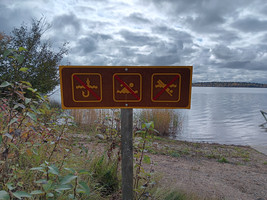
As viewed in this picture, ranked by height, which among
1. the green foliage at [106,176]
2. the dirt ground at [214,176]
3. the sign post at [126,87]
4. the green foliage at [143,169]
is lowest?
the dirt ground at [214,176]

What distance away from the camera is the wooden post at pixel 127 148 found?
6.47 feet

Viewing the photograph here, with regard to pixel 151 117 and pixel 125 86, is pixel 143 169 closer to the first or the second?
pixel 125 86

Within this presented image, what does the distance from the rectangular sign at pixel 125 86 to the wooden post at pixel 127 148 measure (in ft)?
0.41

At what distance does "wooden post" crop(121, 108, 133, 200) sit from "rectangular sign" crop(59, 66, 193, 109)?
13 centimetres

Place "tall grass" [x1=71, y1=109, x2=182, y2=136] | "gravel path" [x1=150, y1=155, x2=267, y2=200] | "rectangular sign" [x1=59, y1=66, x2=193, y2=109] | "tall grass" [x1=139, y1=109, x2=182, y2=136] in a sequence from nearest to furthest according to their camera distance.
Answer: "rectangular sign" [x1=59, y1=66, x2=193, y2=109] < "gravel path" [x1=150, y1=155, x2=267, y2=200] < "tall grass" [x1=71, y1=109, x2=182, y2=136] < "tall grass" [x1=139, y1=109, x2=182, y2=136]

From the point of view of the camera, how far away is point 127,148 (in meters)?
2.00

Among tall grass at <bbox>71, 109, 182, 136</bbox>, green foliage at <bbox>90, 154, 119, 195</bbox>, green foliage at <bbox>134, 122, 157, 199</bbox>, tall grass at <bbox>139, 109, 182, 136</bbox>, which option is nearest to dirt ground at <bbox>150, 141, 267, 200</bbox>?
green foliage at <bbox>134, 122, 157, 199</bbox>

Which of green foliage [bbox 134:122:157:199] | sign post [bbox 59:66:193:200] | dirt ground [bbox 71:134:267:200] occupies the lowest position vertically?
dirt ground [bbox 71:134:267:200]

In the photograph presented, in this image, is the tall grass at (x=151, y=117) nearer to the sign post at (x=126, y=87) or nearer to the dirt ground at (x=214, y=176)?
the dirt ground at (x=214, y=176)

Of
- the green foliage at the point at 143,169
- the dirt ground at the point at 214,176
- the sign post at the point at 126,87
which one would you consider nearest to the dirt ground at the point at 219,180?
the dirt ground at the point at 214,176

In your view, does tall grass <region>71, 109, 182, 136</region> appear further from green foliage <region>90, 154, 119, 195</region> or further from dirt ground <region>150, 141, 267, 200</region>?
green foliage <region>90, 154, 119, 195</region>

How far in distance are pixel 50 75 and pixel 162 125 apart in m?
5.31

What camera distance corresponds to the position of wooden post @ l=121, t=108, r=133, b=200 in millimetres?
1972

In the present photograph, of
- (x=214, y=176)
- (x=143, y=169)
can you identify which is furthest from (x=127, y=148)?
(x=214, y=176)
